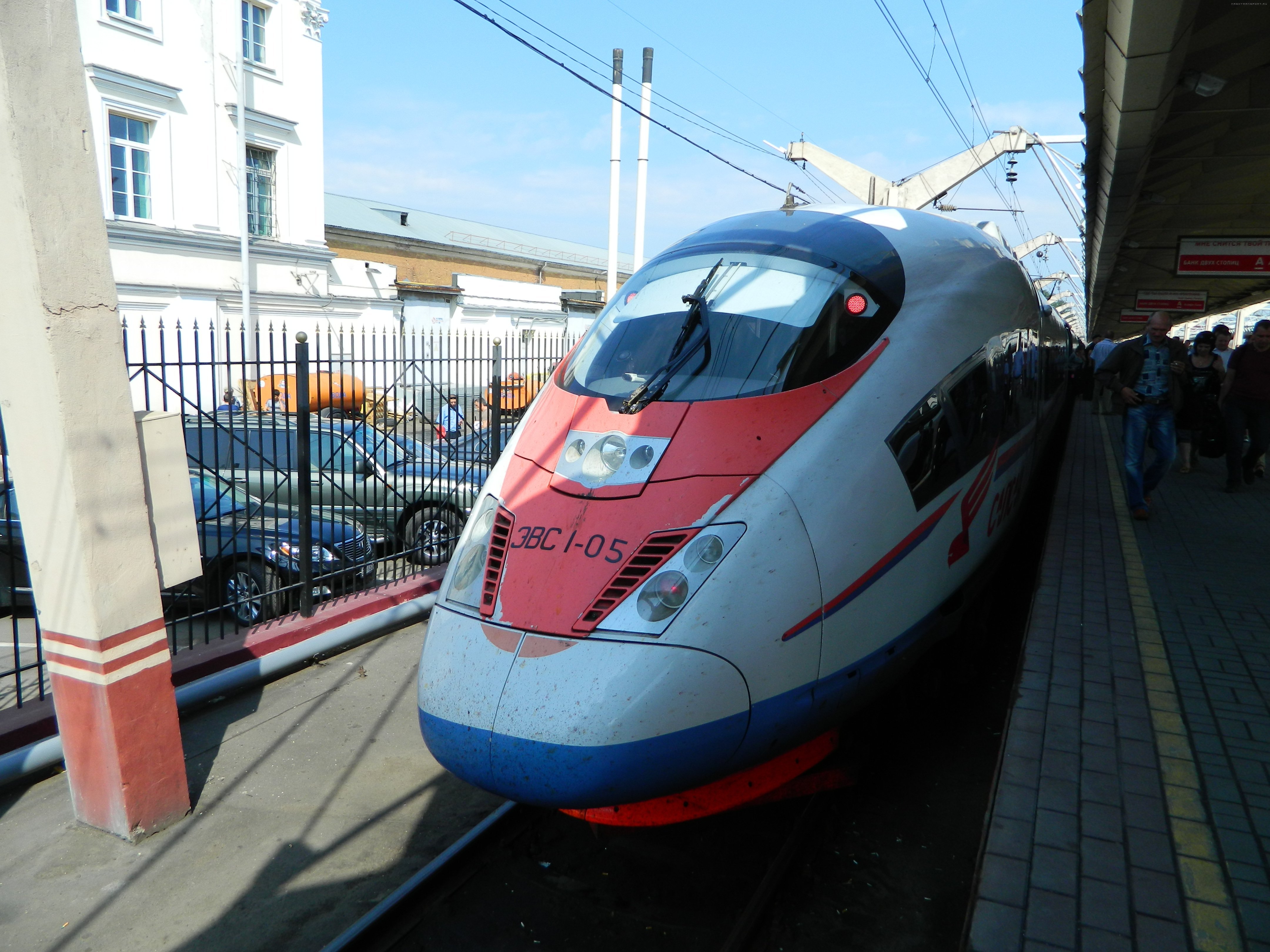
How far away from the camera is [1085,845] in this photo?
2977mm

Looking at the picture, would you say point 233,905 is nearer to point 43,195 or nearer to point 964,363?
point 43,195

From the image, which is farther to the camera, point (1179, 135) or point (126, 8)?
point (126, 8)

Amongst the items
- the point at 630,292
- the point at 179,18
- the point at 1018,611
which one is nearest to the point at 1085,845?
the point at 630,292

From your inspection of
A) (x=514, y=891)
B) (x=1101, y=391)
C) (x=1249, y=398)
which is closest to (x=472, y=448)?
(x=514, y=891)

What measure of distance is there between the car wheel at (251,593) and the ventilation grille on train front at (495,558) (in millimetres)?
2780

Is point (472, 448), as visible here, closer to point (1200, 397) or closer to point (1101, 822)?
point (1101, 822)

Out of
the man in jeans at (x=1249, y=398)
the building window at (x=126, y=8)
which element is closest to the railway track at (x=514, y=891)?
the man in jeans at (x=1249, y=398)

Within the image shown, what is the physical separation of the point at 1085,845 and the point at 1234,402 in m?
8.11

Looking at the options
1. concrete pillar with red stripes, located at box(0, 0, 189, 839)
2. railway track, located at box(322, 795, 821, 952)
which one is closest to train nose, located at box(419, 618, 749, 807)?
railway track, located at box(322, 795, 821, 952)

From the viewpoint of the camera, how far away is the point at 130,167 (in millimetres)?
19188

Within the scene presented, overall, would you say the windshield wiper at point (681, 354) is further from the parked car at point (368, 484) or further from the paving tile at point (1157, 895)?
the parked car at point (368, 484)

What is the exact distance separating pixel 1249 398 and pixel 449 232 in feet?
121

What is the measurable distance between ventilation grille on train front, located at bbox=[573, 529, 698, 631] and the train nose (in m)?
0.08

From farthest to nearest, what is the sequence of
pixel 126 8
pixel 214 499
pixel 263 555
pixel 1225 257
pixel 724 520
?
pixel 126 8 → pixel 1225 257 → pixel 214 499 → pixel 263 555 → pixel 724 520
